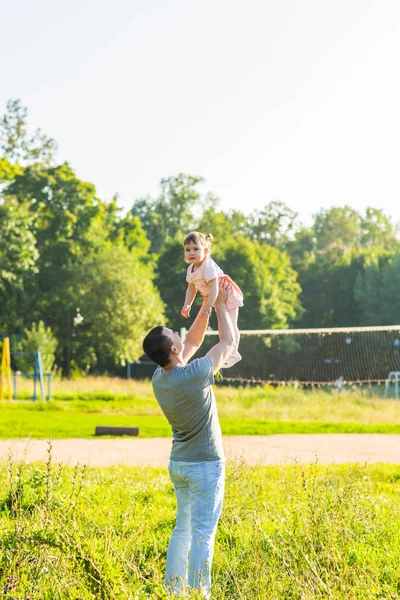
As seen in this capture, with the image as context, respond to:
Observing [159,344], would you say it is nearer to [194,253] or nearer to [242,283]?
[194,253]

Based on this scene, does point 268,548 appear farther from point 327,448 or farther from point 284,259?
point 284,259

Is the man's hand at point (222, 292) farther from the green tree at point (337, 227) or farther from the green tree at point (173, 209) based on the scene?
the green tree at point (337, 227)

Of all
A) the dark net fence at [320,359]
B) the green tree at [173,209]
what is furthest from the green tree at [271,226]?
the dark net fence at [320,359]

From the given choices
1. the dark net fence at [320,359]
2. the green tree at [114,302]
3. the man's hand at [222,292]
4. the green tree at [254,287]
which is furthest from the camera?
the green tree at [254,287]

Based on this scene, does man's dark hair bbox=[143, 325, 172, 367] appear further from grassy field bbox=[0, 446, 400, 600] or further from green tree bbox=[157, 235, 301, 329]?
green tree bbox=[157, 235, 301, 329]

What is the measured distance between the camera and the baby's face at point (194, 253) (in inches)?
235

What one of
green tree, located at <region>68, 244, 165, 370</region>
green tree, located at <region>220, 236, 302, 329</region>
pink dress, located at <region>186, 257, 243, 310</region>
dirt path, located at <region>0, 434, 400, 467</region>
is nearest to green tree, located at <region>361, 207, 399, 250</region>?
green tree, located at <region>220, 236, 302, 329</region>

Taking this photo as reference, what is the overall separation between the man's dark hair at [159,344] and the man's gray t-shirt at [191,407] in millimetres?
96

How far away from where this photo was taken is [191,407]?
16.7 ft

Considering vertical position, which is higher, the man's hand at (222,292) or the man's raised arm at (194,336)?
the man's hand at (222,292)

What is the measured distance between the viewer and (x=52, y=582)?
195 inches

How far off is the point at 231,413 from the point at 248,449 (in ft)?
25.7

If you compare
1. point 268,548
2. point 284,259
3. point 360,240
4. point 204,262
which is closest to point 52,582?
point 268,548

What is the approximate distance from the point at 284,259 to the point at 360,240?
28.4 meters
